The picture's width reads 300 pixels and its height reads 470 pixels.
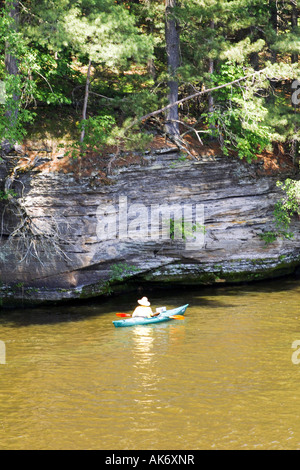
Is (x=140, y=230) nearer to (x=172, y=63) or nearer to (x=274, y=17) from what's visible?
(x=172, y=63)

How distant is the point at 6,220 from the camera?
18.7m

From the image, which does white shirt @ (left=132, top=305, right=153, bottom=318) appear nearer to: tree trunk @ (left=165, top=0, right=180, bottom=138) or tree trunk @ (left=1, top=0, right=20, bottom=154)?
tree trunk @ (left=1, top=0, right=20, bottom=154)

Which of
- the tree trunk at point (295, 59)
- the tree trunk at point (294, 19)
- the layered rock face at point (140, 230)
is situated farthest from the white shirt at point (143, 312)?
the tree trunk at point (294, 19)

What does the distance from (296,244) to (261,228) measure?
1.83 metres

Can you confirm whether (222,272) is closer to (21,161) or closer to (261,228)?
(261,228)

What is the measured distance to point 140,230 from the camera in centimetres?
2003

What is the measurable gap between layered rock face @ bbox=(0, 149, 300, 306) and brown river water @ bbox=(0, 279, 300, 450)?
4.25 ft

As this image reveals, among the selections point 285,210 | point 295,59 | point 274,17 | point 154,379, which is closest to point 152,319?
point 154,379

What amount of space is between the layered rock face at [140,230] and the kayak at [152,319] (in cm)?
290

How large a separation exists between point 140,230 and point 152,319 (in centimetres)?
389

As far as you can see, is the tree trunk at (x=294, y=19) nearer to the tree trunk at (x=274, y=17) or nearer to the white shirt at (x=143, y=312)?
the tree trunk at (x=274, y=17)

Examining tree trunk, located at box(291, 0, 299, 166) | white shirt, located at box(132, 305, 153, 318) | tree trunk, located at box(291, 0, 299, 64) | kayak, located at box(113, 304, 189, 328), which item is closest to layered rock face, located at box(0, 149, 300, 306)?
tree trunk, located at box(291, 0, 299, 166)

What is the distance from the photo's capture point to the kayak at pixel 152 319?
17.0 m

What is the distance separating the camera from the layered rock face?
18.7 meters
